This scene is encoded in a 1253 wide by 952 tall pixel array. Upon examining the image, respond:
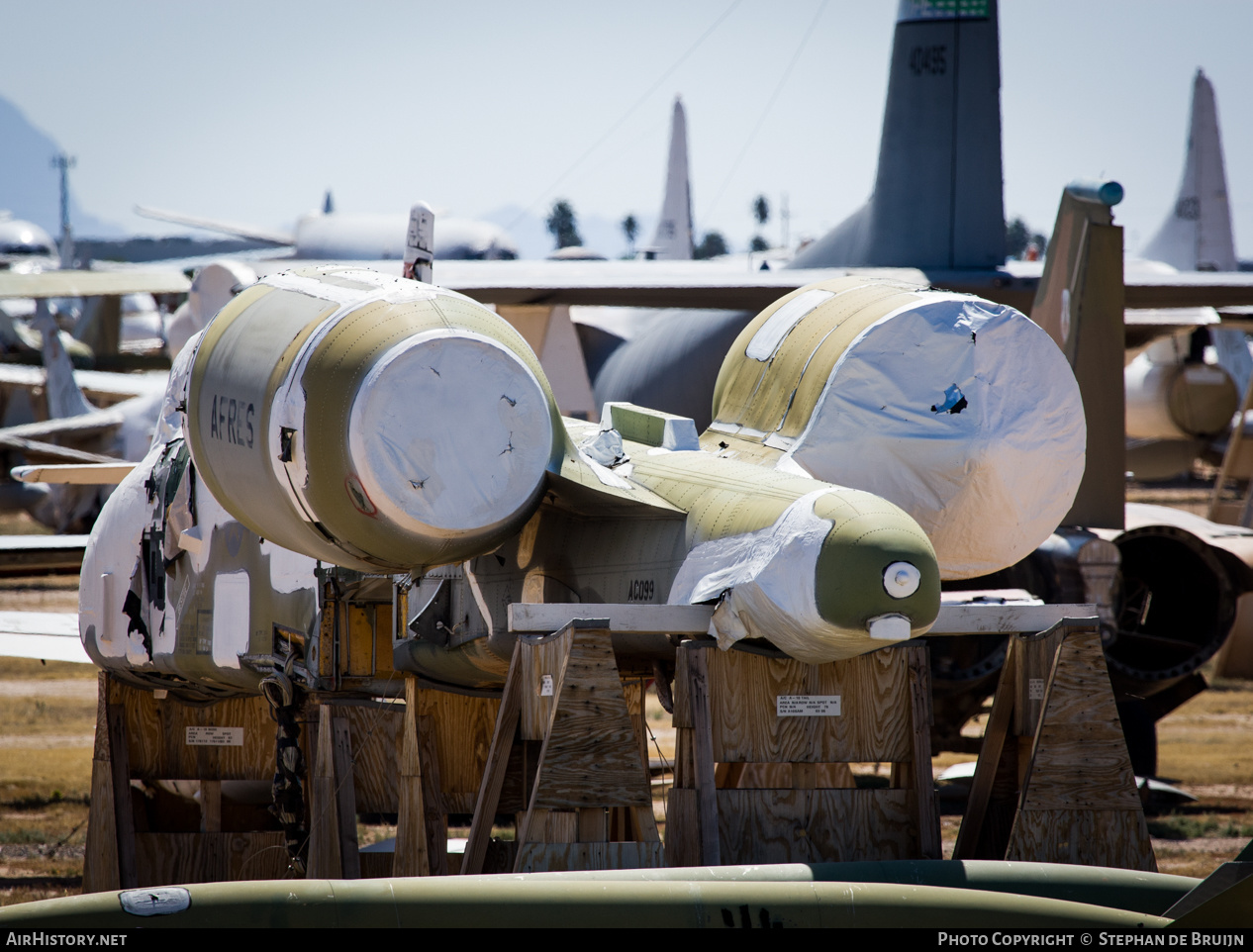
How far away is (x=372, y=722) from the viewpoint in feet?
31.1

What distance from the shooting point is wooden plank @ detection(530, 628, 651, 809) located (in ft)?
18.7

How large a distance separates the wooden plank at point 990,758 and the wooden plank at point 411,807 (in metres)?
2.69

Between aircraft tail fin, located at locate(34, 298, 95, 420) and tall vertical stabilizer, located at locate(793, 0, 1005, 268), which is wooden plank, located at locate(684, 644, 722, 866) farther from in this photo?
aircraft tail fin, located at locate(34, 298, 95, 420)

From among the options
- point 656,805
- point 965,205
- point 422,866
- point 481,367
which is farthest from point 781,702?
point 965,205

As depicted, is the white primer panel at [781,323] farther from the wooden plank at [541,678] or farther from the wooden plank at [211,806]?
the wooden plank at [211,806]

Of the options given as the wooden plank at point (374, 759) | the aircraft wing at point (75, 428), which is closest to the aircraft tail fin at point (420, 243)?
the wooden plank at point (374, 759)

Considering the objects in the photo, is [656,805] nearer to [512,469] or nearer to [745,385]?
[745,385]

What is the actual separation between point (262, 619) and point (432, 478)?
3.34 meters

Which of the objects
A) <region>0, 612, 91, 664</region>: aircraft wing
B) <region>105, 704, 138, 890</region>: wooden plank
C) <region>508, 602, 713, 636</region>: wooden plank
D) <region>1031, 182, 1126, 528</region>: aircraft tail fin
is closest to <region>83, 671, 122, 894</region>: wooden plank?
<region>105, 704, 138, 890</region>: wooden plank

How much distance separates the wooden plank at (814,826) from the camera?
20.2 ft

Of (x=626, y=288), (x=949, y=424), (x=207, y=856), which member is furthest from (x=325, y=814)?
(x=626, y=288)

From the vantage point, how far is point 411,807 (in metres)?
7.84

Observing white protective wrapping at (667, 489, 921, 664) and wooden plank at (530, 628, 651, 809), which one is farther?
wooden plank at (530, 628, 651, 809)

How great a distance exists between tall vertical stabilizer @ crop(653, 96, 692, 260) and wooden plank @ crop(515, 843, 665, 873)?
32483 mm
